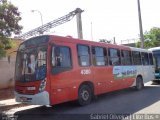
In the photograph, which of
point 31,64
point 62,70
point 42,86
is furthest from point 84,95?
point 31,64

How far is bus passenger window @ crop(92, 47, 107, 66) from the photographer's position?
1308cm

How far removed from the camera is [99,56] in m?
13.4

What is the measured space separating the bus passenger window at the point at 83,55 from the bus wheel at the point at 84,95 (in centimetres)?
A: 99

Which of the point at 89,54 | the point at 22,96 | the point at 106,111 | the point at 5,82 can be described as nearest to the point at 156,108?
the point at 106,111

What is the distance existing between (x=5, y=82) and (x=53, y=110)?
13239 millimetres

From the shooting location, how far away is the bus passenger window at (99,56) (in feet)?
42.9

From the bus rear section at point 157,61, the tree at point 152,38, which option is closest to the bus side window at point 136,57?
the bus rear section at point 157,61

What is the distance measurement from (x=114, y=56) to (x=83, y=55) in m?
2.89

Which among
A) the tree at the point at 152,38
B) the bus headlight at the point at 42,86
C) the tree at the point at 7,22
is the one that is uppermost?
the tree at the point at 152,38

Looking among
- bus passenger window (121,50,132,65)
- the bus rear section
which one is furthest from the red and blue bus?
the bus rear section

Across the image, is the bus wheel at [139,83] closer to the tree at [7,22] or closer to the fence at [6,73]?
the tree at [7,22]

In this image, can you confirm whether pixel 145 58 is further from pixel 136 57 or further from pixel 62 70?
pixel 62 70

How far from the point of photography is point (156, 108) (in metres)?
10.5

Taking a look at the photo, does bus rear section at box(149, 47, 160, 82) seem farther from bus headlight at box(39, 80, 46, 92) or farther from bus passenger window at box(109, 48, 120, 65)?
bus headlight at box(39, 80, 46, 92)
